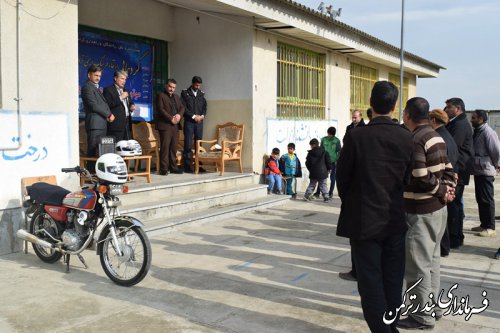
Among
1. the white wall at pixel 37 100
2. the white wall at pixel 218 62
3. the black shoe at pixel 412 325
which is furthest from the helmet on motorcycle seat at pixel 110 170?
→ the white wall at pixel 218 62

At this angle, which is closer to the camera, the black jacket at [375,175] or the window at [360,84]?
the black jacket at [375,175]

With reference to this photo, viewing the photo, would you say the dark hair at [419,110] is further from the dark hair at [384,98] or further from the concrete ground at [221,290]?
the concrete ground at [221,290]

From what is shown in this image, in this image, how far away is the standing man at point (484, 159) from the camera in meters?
7.42

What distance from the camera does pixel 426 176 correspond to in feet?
13.8

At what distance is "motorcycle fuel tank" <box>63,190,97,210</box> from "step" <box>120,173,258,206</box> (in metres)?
2.09

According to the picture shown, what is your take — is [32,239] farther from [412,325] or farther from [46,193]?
[412,325]

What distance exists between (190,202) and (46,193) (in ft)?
9.67

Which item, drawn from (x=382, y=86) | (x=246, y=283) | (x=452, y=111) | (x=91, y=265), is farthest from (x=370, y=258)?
(x=452, y=111)

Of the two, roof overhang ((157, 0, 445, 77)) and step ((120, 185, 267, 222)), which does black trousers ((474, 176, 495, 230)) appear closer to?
step ((120, 185, 267, 222))

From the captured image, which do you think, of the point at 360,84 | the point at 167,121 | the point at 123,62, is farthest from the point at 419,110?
the point at 360,84

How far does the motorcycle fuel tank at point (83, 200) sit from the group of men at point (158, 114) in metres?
2.37

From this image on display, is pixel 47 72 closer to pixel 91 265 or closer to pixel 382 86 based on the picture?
pixel 91 265

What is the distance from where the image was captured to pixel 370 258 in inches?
141

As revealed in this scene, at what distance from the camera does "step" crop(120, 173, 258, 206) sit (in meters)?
7.91
